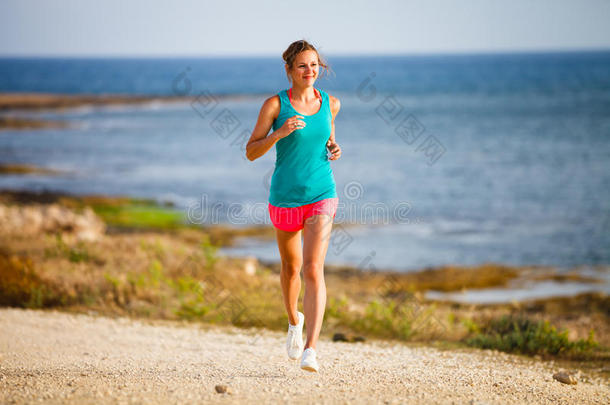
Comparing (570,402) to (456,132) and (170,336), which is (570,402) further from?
(456,132)

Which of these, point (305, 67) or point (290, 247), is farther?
point (290, 247)

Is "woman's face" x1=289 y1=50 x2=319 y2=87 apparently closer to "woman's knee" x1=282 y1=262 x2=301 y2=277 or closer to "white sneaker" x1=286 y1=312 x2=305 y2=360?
"woman's knee" x1=282 y1=262 x2=301 y2=277

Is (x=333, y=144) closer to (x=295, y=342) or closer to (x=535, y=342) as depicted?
(x=295, y=342)

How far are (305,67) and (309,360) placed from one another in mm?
2428

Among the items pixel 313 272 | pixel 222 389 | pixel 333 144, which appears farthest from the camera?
pixel 333 144

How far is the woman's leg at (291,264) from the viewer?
5.16 metres

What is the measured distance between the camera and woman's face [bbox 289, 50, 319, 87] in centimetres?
489

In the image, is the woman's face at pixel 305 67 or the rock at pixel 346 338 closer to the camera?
the woman's face at pixel 305 67

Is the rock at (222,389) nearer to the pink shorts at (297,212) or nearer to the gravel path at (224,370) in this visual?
the gravel path at (224,370)

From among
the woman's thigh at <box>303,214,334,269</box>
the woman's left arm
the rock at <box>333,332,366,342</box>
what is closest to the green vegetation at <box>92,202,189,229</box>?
the rock at <box>333,332,366,342</box>

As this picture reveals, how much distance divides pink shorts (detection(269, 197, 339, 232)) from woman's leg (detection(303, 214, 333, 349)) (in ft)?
0.16

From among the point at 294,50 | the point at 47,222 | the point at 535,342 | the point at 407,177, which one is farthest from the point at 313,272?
the point at 407,177

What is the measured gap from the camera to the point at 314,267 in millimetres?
4988

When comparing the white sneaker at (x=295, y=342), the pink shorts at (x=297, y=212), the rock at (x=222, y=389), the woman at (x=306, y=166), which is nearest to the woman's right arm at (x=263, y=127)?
the woman at (x=306, y=166)
